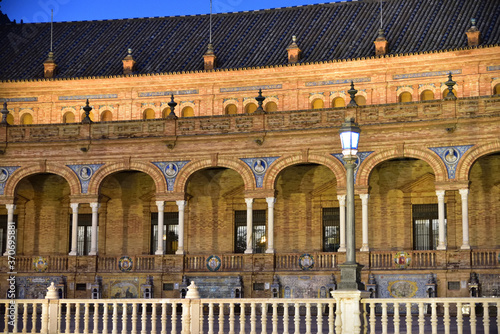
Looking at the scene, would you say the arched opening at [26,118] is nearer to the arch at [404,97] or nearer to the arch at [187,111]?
the arch at [187,111]

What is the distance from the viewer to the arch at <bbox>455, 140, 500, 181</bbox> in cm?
3186

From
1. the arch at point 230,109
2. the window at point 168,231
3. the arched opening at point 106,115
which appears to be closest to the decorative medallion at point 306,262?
Result: the window at point 168,231

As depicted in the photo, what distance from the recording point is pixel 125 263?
3531 centimetres

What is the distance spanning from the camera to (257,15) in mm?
44656

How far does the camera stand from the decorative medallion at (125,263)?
35281 millimetres

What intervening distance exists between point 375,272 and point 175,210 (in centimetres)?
1028

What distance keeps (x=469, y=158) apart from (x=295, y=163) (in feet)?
21.3

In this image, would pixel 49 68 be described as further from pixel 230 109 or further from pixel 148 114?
pixel 230 109

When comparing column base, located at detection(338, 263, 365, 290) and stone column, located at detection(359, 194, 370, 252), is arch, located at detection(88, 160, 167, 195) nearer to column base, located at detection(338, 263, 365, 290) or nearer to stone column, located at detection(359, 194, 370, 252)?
stone column, located at detection(359, 194, 370, 252)

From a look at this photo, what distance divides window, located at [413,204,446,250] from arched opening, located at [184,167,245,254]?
642 cm

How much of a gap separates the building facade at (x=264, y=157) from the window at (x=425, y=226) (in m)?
0.06

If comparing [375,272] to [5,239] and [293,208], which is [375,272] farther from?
[5,239]

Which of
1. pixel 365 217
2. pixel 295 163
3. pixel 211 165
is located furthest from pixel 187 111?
pixel 365 217

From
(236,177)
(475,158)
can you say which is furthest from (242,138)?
(475,158)
